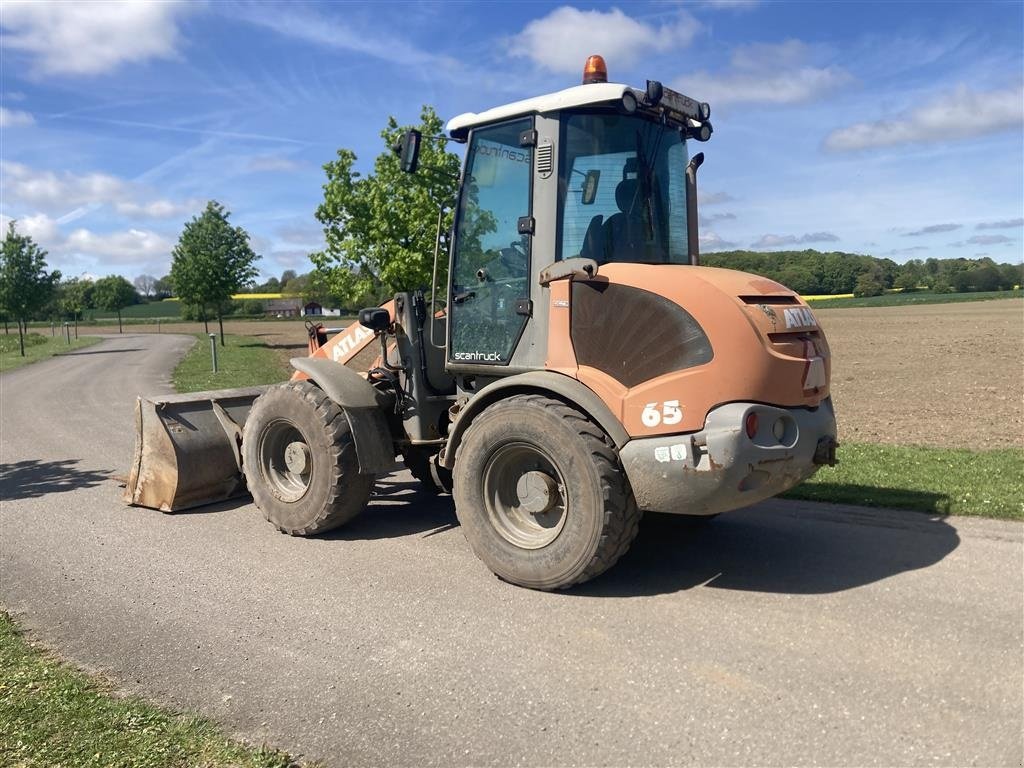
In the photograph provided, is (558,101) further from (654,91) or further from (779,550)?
(779,550)

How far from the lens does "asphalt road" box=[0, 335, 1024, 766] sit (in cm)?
321

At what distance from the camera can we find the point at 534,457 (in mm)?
4961

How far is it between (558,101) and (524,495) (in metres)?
2.41

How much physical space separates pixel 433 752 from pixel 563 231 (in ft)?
9.97

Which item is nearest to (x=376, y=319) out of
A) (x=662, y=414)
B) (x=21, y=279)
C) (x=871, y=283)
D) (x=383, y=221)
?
(x=662, y=414)

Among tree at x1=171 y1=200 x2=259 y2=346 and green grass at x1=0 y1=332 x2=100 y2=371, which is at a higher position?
tree at x1=171 y1=200 x2=259 y2=346

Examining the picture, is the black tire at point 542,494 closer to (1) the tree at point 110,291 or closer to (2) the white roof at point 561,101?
(2) the white roof at point 561,101

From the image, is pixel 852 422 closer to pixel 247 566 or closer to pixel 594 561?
pixel 594 561

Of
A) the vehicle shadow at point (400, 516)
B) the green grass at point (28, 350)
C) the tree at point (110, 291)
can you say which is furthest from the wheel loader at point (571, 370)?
the tree at point (110, 291)

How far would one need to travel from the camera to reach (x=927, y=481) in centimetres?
730

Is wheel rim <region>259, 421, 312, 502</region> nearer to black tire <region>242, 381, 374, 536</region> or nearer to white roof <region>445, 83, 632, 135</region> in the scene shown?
black tire <region>242, 381, 374, 536</region>

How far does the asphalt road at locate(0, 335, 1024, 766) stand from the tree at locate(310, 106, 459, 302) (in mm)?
13640

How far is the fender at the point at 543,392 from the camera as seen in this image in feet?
14.8

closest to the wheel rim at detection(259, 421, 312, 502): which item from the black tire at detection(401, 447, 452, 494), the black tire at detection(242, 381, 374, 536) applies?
the black tire at detection(242, 381, 374, 536)
